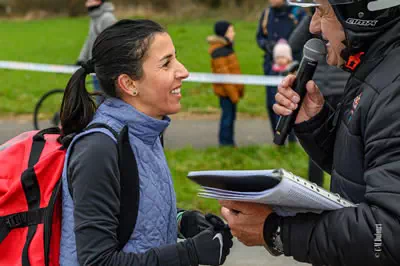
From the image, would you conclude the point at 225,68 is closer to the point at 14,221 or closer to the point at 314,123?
the point at 314,123

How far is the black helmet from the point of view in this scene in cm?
191

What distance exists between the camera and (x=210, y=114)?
10031mm

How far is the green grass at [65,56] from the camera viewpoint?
10.7 m

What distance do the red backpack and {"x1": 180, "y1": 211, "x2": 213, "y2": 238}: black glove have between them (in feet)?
1.32

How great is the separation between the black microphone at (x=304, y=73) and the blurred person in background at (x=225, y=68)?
5270 millimetres

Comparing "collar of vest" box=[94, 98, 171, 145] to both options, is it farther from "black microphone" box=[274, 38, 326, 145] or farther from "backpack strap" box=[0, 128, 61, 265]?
"black microphone" box=[274, 38, 326, 145]

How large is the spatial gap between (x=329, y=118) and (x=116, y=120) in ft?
2.64

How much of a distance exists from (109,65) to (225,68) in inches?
216

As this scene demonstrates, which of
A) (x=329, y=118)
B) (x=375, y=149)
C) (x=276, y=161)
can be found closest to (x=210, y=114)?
(x=276, y=161)

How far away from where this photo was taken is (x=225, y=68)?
7.80 m

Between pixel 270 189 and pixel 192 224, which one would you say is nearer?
pixel 270 189

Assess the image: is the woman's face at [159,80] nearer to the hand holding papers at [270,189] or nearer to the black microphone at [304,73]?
the black microphone at [304,73]

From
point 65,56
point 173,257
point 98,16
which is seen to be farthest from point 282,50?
point 65,56

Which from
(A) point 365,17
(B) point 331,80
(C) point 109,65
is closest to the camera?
(A) point 365,17
